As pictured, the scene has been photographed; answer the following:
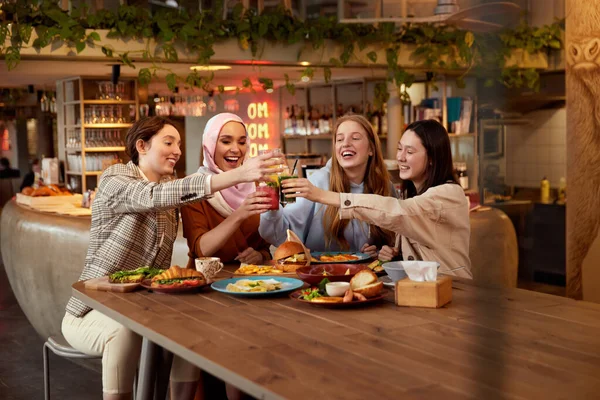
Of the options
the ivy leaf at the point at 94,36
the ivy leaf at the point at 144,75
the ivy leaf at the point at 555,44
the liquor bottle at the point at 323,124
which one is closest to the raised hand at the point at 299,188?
the ivy leaf at the point at 94,36

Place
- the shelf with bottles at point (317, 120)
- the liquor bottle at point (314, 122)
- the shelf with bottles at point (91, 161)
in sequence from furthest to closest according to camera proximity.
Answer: the liquor bottle at point (314, 122) < the shelf with bottles at point (317, 120) < the shelf with bottles at point (91, 161)

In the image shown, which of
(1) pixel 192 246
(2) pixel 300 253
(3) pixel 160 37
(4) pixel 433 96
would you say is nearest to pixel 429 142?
(2) pixel 300 253

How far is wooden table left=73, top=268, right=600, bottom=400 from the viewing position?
4.68 ft

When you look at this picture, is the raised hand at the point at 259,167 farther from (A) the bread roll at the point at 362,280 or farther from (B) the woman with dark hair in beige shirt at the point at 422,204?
(A) the bread roll at the point at 362,280

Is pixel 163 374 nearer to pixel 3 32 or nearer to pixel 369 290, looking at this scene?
pixel 369 290

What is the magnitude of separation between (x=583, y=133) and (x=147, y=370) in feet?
5.69

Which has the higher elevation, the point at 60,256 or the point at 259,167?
the point at 259,167

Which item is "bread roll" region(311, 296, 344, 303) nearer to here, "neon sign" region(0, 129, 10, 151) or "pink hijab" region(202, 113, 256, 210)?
"pink hijab" region(202, 113, 256, 210)

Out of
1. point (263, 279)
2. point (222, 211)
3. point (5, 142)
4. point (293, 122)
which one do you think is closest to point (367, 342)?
point (263, 279)

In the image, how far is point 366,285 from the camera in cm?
223

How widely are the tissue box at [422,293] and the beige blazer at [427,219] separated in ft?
1.48

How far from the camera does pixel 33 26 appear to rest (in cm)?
607

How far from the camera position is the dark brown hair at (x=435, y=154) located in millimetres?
2930

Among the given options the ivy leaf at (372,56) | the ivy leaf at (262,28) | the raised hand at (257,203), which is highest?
the ivy leaf at (262,28)
